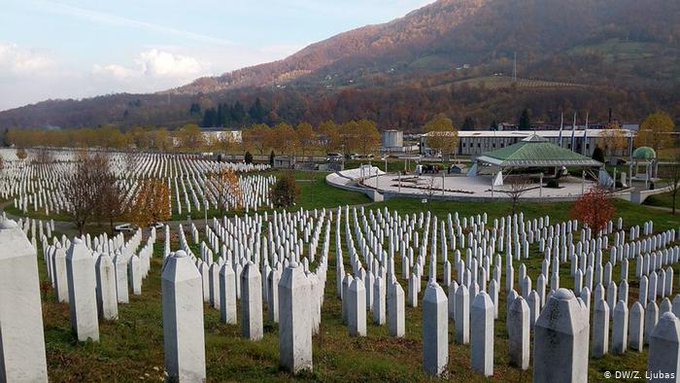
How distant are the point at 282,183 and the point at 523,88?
373 feet

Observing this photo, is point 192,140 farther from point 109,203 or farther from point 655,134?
point 109,203

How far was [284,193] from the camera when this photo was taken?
3209 cm

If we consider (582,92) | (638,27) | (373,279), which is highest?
(638,27)

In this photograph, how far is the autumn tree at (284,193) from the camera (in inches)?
1265

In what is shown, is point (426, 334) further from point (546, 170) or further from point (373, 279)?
point (546, 170)

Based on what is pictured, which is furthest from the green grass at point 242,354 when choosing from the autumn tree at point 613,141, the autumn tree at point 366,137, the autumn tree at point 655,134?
the autumn tree at point 366,137

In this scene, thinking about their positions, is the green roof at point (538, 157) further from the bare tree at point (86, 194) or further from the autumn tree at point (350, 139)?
the bare tree at point (86, 194)

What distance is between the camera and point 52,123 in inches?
7500

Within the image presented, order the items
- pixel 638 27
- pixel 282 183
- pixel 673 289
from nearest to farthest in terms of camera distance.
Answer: pixel 673 289
pixel 282 183
pixel 638 27

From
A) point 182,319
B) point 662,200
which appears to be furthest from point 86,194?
point 662,200

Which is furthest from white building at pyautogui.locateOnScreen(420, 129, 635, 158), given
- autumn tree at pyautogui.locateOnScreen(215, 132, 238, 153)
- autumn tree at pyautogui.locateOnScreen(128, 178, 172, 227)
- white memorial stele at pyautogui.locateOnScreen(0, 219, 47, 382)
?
white memorial stele at pyautogui.locateOnScreen(0, 219, 47, 382)

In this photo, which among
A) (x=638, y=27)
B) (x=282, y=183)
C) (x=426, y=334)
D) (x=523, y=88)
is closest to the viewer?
(x=426, y=334)

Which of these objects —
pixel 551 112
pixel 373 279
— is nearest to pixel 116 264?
pixel 373 279

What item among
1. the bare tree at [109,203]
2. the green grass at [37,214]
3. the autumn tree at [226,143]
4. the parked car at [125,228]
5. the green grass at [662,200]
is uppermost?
the autumn tree at [226,143]
